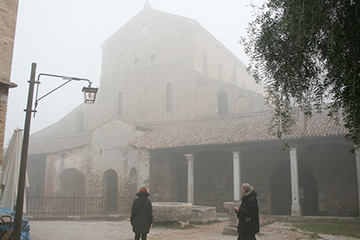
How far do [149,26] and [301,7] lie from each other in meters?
23.6

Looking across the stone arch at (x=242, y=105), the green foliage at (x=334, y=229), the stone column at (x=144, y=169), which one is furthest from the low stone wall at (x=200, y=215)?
the stone arch at (x=242, y=105)

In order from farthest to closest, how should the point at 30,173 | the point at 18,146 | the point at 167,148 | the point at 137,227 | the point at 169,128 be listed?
1. the point at 30,173
2. the point at 169,128
3. the point at 167,148
4. the point at 18,146
5. the point at 137,227

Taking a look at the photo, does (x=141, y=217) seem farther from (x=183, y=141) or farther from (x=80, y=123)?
(x=80, y=123)

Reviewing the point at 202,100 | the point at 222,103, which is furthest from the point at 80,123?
the point at 222,103

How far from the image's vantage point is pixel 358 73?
4547 millimetres

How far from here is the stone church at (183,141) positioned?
52.2 feet

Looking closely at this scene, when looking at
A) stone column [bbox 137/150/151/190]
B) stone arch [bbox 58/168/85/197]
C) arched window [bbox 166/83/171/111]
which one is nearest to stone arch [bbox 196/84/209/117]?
arched window [bbox 166/83/171/111]

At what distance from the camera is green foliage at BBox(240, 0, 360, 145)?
464cm

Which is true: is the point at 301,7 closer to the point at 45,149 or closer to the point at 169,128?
the point at 169,128

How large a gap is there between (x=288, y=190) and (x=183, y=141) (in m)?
6.16

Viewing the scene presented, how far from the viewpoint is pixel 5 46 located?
7688 millimetres

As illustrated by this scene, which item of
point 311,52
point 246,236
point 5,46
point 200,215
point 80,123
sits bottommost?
point 200,215

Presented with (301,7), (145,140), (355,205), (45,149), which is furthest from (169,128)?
(301,7)

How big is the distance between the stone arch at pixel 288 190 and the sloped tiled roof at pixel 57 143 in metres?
11.5
